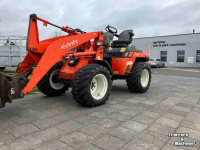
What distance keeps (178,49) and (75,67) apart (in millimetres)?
29952

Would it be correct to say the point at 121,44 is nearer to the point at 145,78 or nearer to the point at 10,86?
the point at 145,78

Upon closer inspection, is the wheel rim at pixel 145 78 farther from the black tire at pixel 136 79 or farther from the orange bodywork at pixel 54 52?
the orange bodywork at pixel 54 52

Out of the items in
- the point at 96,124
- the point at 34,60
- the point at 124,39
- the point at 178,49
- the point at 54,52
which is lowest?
the point at 96,124

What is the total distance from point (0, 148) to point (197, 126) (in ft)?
11.2

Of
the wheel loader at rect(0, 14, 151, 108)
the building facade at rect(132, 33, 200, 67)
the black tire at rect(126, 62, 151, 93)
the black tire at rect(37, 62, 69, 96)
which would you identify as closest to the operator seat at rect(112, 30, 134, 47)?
the wheel loader at rect(0, 14, 151, 108)

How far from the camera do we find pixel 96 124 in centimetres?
334

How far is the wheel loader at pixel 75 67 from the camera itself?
11.9 feet

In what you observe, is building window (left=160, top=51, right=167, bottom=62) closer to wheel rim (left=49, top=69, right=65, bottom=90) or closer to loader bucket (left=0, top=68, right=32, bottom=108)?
wheel rim (left=49, top=69, right=65, bottom=90)

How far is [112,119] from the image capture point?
3617 mm

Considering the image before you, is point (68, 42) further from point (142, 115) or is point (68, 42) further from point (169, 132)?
point (169, 132)

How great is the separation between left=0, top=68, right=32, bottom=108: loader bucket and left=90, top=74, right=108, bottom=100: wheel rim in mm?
1749

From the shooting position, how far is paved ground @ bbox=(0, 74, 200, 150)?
8.63 feet

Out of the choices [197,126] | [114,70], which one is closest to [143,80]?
[114,70]

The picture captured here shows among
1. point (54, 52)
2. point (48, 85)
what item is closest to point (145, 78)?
point (48, 85)
